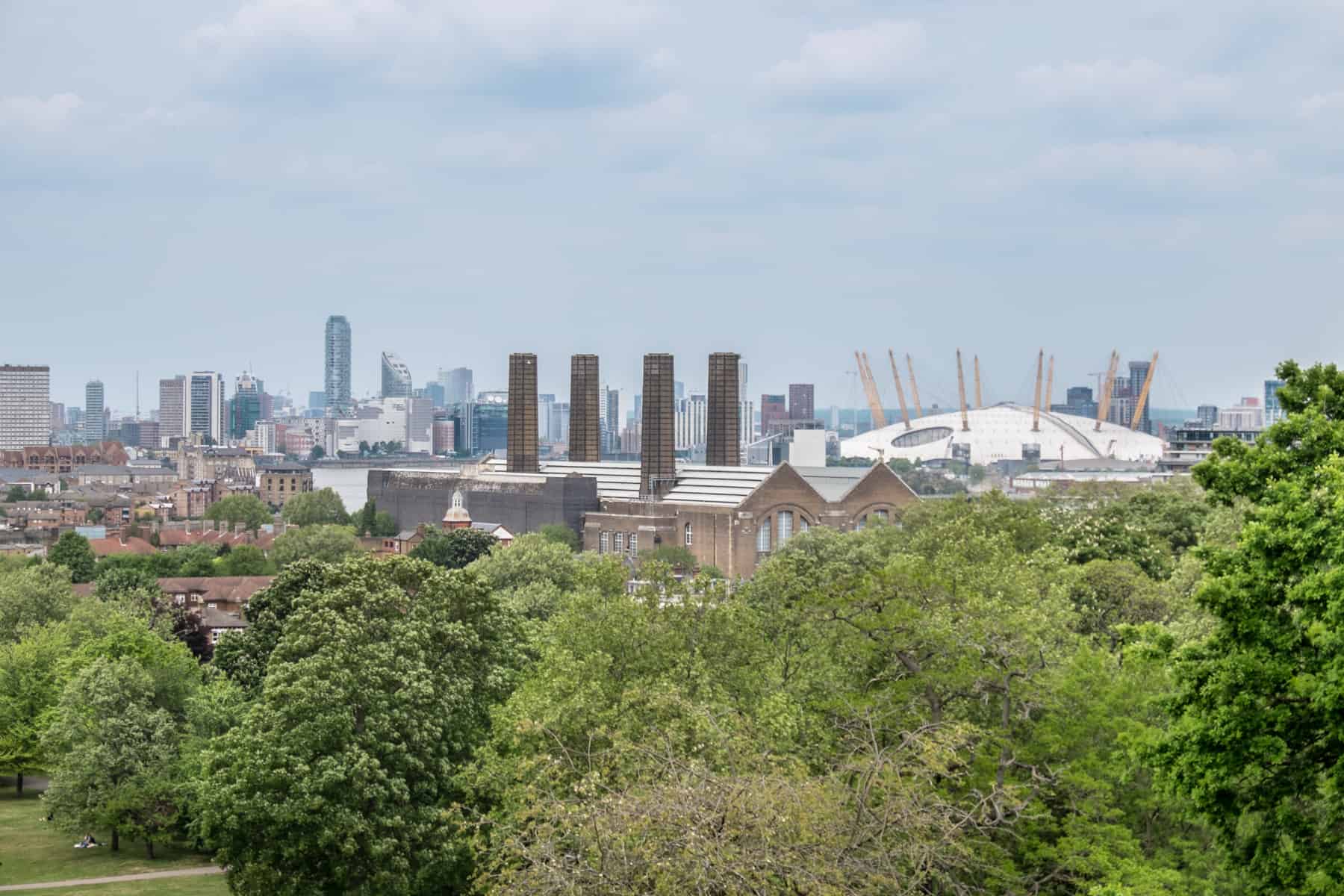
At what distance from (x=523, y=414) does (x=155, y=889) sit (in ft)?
362

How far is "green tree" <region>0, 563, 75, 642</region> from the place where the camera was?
2516 inches

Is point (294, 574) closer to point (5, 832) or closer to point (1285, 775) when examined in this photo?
point (5, 832)

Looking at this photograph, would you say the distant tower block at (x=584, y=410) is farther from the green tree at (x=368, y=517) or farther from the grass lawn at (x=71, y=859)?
the grass lawn at (x=71, y=859)

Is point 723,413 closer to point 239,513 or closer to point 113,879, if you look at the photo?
point 239,513

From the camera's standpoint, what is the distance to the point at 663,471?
13562 cm

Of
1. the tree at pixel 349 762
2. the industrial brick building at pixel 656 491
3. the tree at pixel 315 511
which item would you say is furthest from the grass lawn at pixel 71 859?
the tree at pixel 315 511

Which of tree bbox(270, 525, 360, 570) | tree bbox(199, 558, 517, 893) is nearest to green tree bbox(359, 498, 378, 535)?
tree bbox(270, 525, 360, 570)

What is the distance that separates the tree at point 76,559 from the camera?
3853 inches

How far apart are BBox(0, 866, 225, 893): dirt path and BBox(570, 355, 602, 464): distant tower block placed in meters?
105

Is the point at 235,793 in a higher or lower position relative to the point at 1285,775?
lower

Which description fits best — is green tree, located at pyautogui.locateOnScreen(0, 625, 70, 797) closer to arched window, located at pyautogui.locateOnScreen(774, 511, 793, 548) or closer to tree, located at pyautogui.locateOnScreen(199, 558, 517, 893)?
tree, located at pyautogui.locateOnScreen(199, 558, 517, 893)

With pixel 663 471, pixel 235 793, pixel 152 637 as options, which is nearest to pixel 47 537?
pixel 663 471

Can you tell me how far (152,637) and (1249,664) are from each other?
37182mm

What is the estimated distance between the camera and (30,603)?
65812 mm
